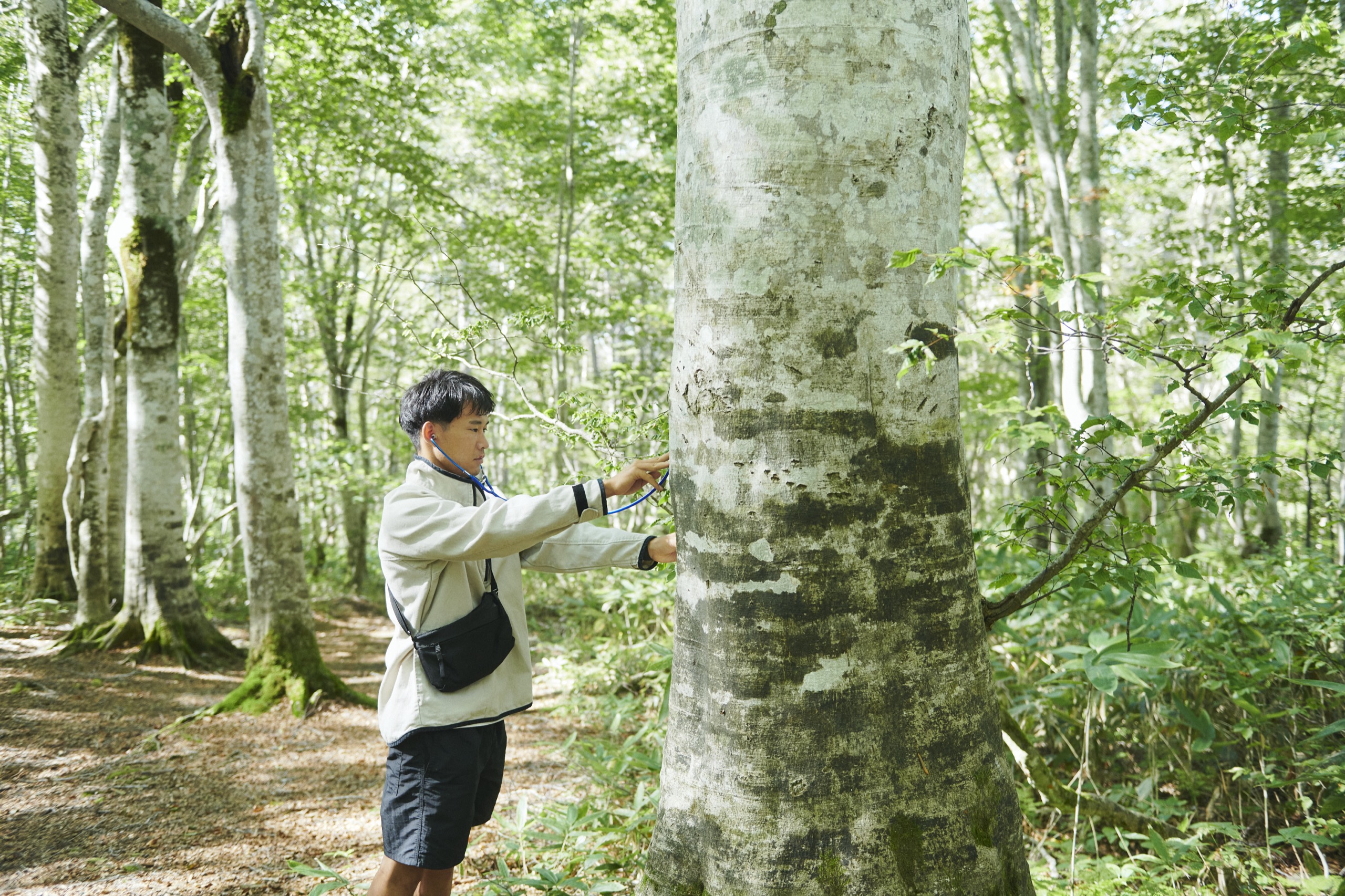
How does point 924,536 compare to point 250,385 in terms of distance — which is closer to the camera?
point 924,536

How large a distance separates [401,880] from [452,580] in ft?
2.82

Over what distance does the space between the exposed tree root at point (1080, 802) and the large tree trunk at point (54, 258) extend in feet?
28.6

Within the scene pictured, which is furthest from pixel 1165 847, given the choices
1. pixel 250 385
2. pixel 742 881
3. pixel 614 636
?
pixel 250 385

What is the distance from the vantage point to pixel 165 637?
6648 millimetres

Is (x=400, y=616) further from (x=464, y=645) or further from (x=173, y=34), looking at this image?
(x=173, y=34)

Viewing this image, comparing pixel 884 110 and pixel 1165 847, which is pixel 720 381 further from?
pixel 1165 847

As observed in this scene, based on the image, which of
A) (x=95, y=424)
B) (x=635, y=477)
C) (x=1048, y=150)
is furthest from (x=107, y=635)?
(x=1048, y=150)

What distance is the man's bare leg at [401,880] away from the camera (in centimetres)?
223

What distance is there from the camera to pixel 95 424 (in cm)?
748

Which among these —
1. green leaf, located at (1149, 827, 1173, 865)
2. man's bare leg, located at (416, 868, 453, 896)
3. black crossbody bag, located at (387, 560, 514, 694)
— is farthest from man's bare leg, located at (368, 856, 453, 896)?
green leaf, located at (1149, 827, 1173, 865)

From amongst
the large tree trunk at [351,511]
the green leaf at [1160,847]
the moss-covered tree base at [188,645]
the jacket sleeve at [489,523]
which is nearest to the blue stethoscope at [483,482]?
the jacket sleeve at [489,523]

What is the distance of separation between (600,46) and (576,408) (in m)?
9.24

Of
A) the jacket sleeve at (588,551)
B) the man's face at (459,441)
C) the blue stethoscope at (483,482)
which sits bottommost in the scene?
the jacket sleeve at (588,551)

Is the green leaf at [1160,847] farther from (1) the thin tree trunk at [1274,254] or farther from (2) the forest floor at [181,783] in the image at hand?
(1) the thin tree trunk at [1274,254]
